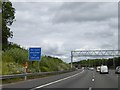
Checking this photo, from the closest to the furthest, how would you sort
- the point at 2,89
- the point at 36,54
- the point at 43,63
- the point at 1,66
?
the point at 2,89 → the point at 1,66 → the point at 36,54 → the point at 43,63

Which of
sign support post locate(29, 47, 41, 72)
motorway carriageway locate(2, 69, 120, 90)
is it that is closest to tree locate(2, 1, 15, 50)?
sign support post locate(29, 47, 41, 72)

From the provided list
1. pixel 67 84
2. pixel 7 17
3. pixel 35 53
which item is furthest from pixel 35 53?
pixel 7 17

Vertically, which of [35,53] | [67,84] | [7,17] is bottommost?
[67,84]

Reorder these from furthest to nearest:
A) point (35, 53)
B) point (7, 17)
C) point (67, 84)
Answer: point (7, 17) < point (35, 53) < point (67, 84)

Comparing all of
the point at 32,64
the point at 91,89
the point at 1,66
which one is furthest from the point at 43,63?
the point at 91,89

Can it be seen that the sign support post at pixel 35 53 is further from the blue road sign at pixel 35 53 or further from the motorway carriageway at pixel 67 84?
the motorway carriageway at pixel 67 84

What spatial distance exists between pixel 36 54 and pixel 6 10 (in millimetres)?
27257

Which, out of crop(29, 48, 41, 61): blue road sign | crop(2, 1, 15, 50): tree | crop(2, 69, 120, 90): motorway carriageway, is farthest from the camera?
crop(2, 1, 15, 50): tree

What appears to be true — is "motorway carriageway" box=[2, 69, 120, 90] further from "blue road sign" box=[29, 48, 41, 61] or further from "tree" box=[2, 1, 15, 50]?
"tree" box=[2, 1, 15, 50]

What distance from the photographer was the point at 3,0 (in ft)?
207

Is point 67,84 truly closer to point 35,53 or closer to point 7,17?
point 35,53

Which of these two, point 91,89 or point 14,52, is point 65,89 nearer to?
point 91,89

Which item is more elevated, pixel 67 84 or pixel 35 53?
pixel 35 53

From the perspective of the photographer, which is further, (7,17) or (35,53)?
(7,17)
